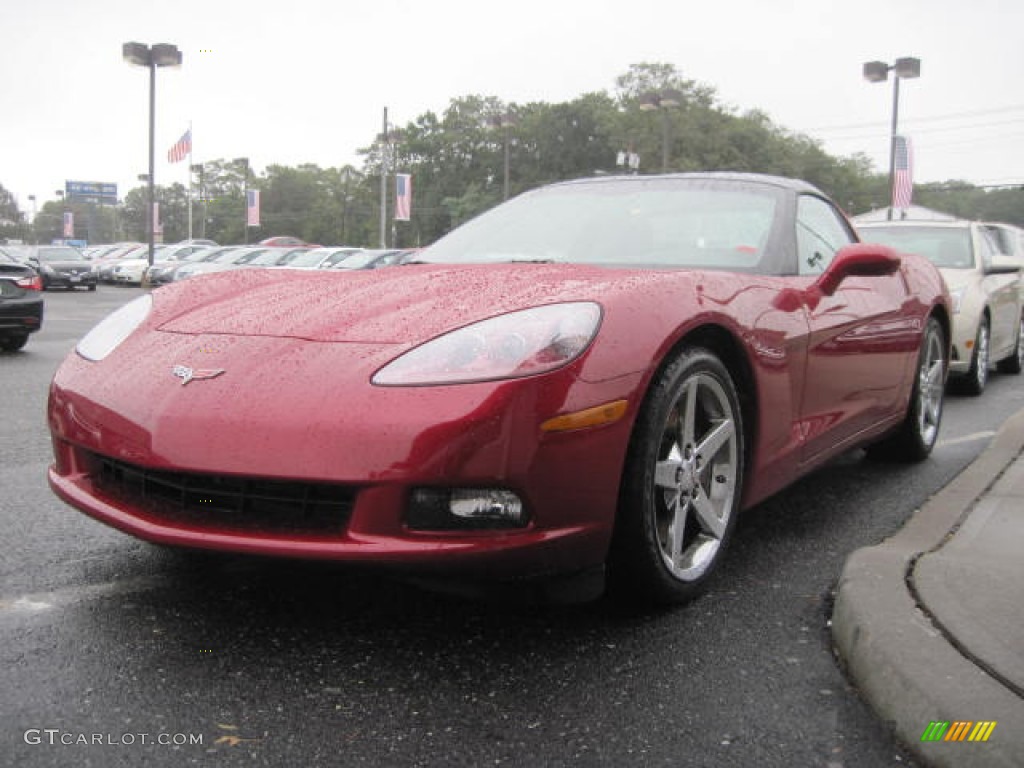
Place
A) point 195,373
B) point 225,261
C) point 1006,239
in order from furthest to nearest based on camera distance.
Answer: point 225,261 < point 1006,239 < point 195,373

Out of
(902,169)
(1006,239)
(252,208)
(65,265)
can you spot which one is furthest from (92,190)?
(1006,239)

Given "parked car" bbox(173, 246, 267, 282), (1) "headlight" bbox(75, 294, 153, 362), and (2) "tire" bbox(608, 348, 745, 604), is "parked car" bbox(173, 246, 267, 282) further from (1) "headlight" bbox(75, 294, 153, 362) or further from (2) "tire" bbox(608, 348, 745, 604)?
(2) "tire" bbox(608, 348, 745, 604)

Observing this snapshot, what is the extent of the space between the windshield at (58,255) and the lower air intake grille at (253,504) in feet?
90.9

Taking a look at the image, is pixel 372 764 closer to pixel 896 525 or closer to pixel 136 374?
pixel 136 374

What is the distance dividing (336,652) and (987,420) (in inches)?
204

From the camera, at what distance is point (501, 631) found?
8.30 ft

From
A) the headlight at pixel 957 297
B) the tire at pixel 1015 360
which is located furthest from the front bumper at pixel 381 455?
the tire at pixel 1015 360

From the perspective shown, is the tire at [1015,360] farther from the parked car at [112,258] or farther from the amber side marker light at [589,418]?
the parked car at [112,258]

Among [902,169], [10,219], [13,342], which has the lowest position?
[13,342]

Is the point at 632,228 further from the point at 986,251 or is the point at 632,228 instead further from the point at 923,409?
the point at 986,251

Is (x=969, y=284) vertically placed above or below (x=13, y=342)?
above

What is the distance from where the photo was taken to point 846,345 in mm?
3570

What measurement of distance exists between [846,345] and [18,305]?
30.2 feet

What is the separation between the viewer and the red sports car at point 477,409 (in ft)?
7.21
